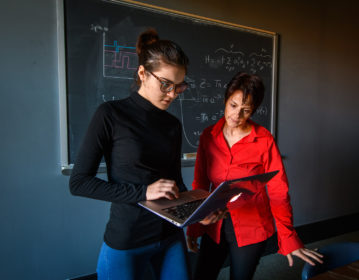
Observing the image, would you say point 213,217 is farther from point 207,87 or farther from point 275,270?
point 275,270

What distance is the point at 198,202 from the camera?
3.05 feet

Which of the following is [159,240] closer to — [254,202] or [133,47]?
[254,202]

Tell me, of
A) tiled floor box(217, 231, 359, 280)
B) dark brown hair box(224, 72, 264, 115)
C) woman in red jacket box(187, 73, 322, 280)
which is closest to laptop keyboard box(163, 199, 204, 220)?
woman in red jacket box(187, 73, 322, 280)

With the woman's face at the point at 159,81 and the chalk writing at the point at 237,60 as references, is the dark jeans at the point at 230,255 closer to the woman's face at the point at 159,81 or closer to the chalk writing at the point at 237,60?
the woman's face at the point at 159,81

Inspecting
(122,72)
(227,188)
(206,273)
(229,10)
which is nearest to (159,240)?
(227,188)

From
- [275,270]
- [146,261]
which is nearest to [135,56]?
[146,261]

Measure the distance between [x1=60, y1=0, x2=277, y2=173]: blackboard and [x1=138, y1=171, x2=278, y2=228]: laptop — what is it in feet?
3.73

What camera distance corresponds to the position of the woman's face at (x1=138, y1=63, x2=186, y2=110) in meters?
0.91

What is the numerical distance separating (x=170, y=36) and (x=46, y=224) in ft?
5.64

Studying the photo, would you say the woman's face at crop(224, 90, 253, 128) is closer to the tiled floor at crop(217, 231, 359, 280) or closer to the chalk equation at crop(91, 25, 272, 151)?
the chalk equation at crop(91, 25, 272, 151)

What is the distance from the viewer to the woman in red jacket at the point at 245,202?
3.71 ft

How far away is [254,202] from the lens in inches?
45.9

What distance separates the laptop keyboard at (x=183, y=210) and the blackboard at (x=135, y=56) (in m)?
1.17

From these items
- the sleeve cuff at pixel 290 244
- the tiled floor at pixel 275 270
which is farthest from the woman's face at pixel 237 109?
the tiled floor at pixel 275 270
